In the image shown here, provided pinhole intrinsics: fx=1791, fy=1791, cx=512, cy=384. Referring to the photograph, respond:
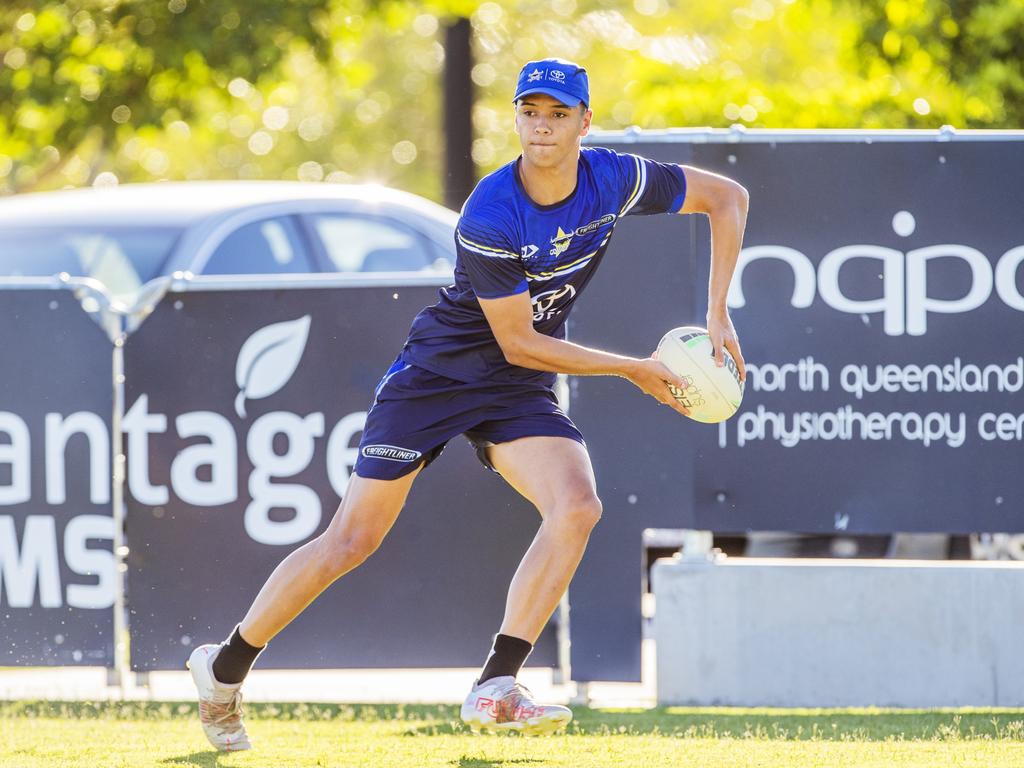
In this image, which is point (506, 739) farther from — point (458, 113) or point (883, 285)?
point (458, 113)

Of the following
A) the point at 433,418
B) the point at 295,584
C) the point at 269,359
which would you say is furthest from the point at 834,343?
the point at 295,584

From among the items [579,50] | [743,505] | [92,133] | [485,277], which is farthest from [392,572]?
[579,50]

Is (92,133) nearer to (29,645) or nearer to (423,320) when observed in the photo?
(29,645)

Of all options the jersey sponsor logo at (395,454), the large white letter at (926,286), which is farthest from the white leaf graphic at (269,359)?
the large white letter at (926,286)

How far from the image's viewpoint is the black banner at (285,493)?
7070 mm

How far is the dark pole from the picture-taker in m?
18.5

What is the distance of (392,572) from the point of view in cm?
711

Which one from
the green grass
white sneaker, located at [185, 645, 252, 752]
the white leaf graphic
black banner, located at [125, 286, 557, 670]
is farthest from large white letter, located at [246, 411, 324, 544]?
white sneaker, located at [185, 645, 252, 752]

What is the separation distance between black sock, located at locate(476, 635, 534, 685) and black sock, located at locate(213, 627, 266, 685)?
32.1 inches

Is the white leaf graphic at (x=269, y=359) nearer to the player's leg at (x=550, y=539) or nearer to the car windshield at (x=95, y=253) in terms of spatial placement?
the car windshield at (x=95, y=253)

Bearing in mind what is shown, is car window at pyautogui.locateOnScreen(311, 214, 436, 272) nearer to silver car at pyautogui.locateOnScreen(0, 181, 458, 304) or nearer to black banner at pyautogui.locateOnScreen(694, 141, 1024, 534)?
silver car at pyautogui.locateOnScreen(0, 181, 458, 304)

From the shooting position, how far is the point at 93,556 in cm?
712

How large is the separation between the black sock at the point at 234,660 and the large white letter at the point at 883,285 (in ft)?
8.61

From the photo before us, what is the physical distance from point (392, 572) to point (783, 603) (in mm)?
1537
